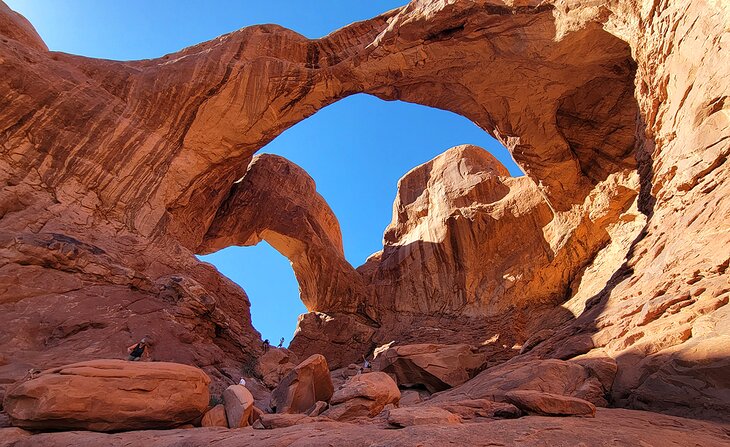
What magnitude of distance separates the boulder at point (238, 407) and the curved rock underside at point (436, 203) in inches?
186

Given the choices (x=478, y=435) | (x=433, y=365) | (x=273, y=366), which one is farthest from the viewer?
(x=273, y=366)

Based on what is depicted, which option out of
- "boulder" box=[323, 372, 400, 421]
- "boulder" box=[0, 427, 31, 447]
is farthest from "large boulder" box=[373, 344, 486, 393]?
→ "boulder" box=[0, 427, 31, 447]

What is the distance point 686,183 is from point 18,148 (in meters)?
20.0

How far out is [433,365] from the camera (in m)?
12.9

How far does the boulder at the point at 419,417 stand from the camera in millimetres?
5543

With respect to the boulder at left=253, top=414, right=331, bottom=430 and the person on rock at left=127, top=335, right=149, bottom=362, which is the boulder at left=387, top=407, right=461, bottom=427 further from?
the person on rock at left=127, top=335, right=149, bottom=362

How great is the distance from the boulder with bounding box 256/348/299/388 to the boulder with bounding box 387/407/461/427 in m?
9.39

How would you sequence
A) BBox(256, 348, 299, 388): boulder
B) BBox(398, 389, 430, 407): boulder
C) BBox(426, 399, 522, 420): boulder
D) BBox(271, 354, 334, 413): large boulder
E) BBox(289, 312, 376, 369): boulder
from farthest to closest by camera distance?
BBox(289, 312, 376, 369): boulder, BBox(256, 348, 299, 388): boulder, BBox(398, 389, 430, 407): boulder, BBox(271, 354, 334, 413): large boulder, BBox(426, 399, 522, 420): boulder

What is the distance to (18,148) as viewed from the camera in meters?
14.4

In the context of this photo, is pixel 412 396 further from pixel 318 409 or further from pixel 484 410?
pixel 484 410

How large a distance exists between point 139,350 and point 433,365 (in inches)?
322

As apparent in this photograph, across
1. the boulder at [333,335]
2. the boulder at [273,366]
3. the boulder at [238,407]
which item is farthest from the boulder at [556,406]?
the boulder at [333,335]

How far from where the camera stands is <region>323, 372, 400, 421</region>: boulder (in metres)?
7.02

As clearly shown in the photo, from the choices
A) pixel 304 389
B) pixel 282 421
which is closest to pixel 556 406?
pixel 282 421
